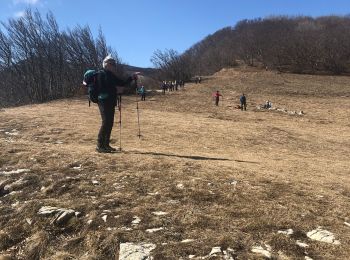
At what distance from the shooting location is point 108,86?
32.3 ft

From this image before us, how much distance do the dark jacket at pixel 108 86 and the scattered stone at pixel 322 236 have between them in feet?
18.8

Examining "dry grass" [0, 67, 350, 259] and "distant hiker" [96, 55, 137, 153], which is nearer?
"dry grass" [0, 67, 350, 259]

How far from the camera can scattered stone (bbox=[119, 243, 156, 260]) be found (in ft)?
15.6

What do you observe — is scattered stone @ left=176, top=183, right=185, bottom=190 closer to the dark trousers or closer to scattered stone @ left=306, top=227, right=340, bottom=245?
scattered stone @ left=306, top=227, right=340, bottom=245

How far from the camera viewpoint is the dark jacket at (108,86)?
9.79 meters

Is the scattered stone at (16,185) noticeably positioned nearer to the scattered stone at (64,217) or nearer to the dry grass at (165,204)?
the dry grass at (165,204)

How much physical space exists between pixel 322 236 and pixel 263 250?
83 cm

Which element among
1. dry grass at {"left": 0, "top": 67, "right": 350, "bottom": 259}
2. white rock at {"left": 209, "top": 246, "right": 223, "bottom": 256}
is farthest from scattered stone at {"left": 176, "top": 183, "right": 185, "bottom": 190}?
white rock at {"left": 209, "top": 246, "right": 223, "bottom": 256}

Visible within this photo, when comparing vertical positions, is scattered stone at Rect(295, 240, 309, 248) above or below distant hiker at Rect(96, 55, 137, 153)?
below

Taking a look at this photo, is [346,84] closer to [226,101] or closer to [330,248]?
[226,101]

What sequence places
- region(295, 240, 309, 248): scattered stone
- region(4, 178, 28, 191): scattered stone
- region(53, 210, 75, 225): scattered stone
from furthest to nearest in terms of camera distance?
1. region(4, 178, 28, 191): scattered stone
2. region(53, 210, 75, 225): scattered stone
3. region(295, 240, 309, 248): scattered stone

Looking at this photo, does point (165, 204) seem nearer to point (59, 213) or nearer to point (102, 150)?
point (59, 213)

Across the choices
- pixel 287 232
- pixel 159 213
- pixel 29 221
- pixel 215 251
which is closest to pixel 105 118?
pixel 29 221

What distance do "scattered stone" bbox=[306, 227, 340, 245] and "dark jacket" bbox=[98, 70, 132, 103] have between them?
5731 mm
